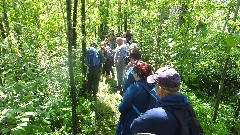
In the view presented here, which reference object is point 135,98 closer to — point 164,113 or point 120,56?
point 164,113

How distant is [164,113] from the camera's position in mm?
2803

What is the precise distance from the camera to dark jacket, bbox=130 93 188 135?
9.12 feet

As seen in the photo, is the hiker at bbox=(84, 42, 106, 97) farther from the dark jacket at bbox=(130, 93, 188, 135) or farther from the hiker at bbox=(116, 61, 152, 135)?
the dark jacket at bbox=(130, 93, 188, 135)

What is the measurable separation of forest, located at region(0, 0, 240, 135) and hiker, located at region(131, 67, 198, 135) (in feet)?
Result: 2.47

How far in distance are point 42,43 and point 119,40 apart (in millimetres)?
2677

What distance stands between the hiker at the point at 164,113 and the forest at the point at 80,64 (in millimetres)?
752

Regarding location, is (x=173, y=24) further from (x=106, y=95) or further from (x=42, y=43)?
(x=42, y=43)

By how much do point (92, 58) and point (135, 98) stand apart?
16.8 ft

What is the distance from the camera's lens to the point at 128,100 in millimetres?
4418

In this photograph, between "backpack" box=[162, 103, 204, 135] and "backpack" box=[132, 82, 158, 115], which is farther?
"backpack" box=[132, 82, 158, 115]

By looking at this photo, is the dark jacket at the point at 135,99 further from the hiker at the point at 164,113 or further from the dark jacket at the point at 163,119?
the dark jacket at the point at 163,119

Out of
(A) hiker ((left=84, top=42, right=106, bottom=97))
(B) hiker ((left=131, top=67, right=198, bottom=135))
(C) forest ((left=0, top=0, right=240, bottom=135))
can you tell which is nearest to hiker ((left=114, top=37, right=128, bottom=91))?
(A) hiker ((left=84, top=42, right=106, bottom=97))

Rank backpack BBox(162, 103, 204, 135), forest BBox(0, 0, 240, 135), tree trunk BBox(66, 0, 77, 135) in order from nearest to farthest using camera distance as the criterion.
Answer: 1. backpack BBox(162, 103, 204, 135)
2. forest BBox(0, 0, 240, 135)
3. tree trunk BBox(66, 0, 77, 135)

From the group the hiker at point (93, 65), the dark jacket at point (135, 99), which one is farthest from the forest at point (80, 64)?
the dark jacket at point (135, 99)
